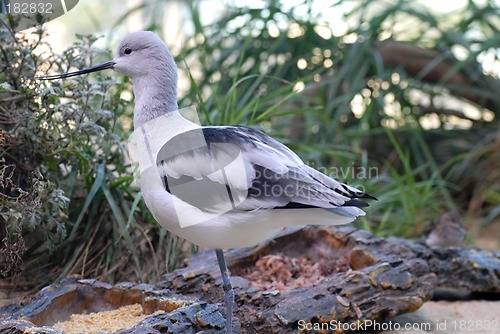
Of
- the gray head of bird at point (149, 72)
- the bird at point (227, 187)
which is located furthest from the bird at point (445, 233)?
the gray head of bird at point (149, 72)

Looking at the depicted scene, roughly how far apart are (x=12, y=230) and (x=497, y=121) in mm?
3999

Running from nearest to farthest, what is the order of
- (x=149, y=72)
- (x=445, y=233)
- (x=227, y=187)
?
1. (x=227, y=187)
2. (x=149, y=72)
3. (x=445, y=233)

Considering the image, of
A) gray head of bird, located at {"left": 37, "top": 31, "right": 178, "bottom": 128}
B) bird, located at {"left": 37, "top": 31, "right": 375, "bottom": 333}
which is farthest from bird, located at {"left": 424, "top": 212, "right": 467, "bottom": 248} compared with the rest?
gray head of bird, located at {"left": 37, "top": 31, "right": 178, "bottom": 128}

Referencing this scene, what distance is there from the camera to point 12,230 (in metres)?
2.10

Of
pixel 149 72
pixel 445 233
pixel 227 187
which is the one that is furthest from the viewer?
pixel 445 233

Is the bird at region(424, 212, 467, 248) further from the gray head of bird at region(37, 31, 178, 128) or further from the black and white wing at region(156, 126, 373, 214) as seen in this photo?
the gray head of bird at region(37, 31, 178, 128)

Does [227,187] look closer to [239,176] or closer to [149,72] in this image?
[239,176]

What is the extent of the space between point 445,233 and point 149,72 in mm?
1787

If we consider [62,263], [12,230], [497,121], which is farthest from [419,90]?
[12,230]

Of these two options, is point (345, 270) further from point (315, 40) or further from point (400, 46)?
point (400, 46)

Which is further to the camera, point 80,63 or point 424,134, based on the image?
point 424,134

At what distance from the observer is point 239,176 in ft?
5.92

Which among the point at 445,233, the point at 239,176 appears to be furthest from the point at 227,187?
the point at 445,233

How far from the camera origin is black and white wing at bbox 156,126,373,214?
69.3 inches
